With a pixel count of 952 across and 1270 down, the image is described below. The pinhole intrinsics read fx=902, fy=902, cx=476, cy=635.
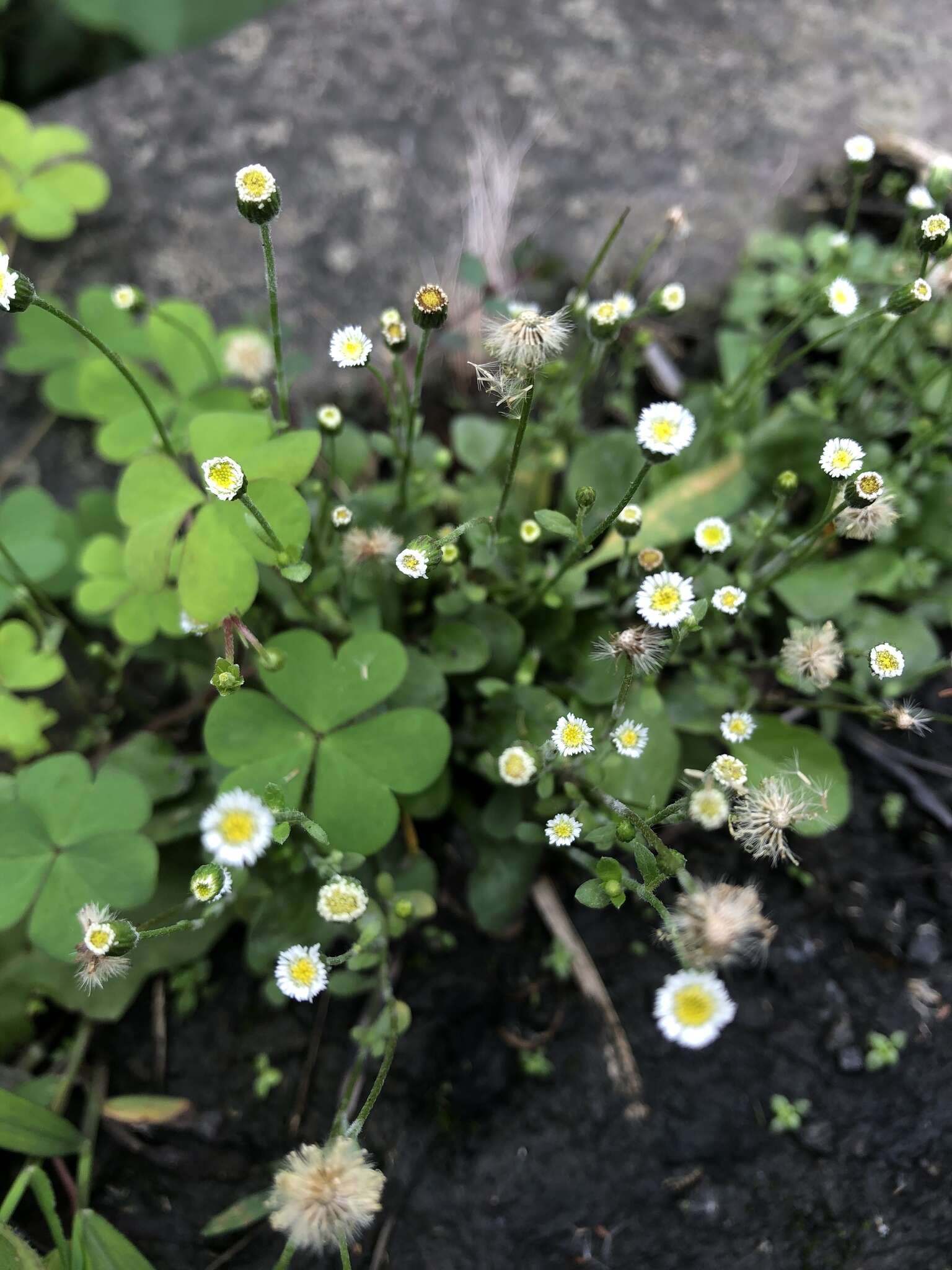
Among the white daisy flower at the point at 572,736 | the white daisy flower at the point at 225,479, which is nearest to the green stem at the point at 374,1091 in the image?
the white daisy flower at the point at 572,736

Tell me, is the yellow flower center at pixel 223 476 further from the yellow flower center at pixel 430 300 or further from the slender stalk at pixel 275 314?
the yellow flower center at pixel 430 300

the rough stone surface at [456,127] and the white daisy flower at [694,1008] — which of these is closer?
the white daisy flower at [694,1008]

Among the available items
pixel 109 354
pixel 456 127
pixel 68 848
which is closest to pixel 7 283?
pixel 109 354

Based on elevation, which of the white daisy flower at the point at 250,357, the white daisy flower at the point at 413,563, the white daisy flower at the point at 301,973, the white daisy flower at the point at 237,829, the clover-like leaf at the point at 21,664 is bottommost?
the clover-like leaf at the point at 21,664

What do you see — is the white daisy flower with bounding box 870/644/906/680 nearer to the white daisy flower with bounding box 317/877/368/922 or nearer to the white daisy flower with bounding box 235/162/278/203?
the white daisy flower with bounding box 317/877/368/922

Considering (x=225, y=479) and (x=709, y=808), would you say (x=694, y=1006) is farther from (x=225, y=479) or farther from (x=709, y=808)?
(x=225, y=479)
